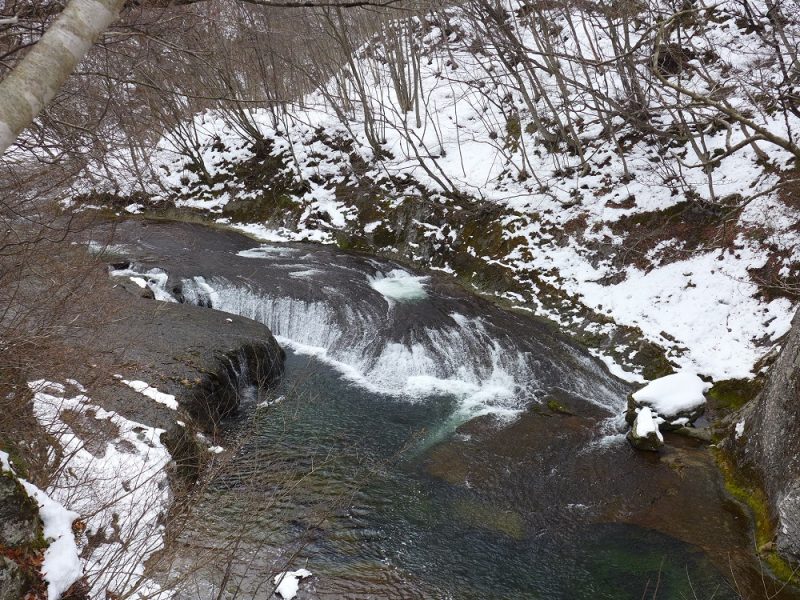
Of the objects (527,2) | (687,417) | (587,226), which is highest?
(527,2)

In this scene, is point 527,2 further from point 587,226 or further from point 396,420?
point 396,420

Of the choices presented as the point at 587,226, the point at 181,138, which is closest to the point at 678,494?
the point at 587,226

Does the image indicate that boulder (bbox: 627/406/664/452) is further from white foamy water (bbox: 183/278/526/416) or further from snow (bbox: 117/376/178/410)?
snow (bbox: 117/376/178/410)

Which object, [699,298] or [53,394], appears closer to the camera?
[53,394]

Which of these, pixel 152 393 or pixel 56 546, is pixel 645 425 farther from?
pixel 56 546

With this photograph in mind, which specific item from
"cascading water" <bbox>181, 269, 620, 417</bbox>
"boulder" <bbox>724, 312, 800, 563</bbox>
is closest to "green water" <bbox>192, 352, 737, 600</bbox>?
"boulder" <bbox>724, 312, 800, 563</bbox>
